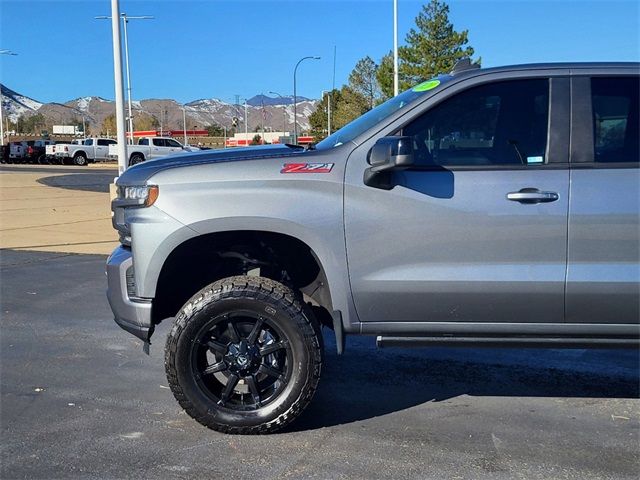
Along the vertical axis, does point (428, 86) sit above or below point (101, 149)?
below

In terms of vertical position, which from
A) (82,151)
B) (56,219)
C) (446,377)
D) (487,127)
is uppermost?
(82,151)

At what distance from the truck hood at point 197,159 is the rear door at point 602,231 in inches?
63.2

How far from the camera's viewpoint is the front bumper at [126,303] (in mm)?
3938

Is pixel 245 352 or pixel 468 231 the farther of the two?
pixel 245 352

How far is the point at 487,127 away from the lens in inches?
156

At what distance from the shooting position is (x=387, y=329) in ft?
12.8

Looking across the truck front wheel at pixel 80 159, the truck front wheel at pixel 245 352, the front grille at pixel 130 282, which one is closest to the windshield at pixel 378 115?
the truck front wheel at pixel 245 352

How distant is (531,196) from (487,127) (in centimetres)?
51

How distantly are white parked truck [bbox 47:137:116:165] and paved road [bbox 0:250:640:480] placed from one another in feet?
147

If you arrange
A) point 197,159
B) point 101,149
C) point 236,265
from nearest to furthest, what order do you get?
point 197,159
point 236,265
point 101,149

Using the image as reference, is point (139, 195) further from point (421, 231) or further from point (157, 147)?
point (157, 147)

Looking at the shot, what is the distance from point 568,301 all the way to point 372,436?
1.35 meters

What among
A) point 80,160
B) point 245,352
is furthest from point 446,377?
point 80,160

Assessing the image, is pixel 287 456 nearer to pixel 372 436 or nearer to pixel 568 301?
pixel 372 436
